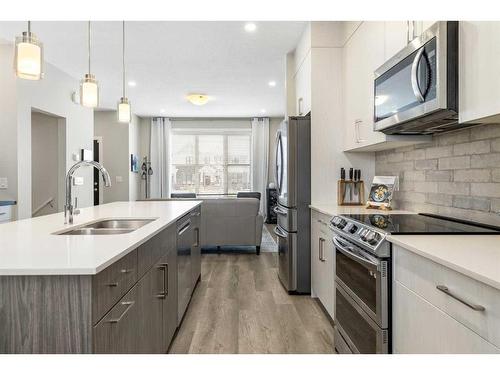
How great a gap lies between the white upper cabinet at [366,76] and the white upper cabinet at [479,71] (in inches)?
23.6

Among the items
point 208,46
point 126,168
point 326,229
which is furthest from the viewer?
point 126,168

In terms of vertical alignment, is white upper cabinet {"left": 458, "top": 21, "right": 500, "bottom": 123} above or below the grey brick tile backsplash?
above

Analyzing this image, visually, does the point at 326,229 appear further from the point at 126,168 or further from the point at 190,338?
the point at 126,168

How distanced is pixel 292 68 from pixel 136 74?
7.72 feet

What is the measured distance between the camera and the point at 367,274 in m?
1.71

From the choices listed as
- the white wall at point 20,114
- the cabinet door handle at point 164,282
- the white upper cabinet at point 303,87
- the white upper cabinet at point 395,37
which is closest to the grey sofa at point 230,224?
the white upper cabinet at point 303,87

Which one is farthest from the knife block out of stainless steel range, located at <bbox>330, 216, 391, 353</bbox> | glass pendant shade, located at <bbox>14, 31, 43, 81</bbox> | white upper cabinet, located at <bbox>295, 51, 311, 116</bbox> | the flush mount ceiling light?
the flush mount ceiling light

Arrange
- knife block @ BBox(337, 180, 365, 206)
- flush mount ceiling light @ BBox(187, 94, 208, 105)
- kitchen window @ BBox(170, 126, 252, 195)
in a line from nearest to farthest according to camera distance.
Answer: knife block @ BBox(337, 180, 365, 206), flush mount ceiling light @ BBox(187, 94, 208, 105), kitchen window @ BBox(170, 126, 252, 195)

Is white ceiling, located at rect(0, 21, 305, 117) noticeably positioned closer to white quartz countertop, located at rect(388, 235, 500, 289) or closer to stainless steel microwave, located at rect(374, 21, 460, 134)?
stainless steel microwave, located at rect(374, 21, 460, 134)

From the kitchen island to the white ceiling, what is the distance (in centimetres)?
263

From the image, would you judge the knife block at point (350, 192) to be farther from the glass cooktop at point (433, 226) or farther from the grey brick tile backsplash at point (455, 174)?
the glass cooktop at point (433, 226)

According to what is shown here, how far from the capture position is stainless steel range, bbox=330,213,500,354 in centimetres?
157
